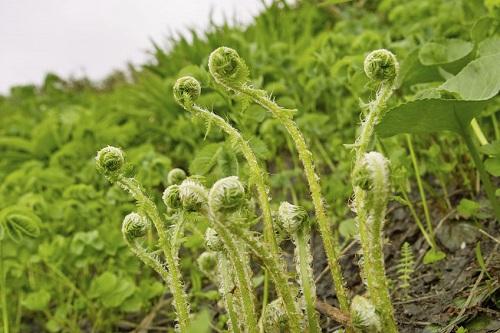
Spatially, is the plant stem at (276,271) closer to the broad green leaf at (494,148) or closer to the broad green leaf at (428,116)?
the broad green leaf at (428,116)

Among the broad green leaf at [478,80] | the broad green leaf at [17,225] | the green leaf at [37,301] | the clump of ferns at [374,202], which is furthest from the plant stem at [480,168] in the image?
the green leaf at [37,301]

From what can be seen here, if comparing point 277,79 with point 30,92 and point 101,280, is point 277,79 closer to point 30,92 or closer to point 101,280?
point 101,280

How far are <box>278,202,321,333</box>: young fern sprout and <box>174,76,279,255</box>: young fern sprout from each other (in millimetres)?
39

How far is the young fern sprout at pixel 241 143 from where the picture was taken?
133cm

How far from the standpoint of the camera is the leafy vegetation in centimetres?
126

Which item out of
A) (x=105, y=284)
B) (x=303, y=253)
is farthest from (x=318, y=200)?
(x=105, y=284)

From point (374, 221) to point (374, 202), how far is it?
50mm

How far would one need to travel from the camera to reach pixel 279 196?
282 cm

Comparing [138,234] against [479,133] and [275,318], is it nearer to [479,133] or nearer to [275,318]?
[275,318]

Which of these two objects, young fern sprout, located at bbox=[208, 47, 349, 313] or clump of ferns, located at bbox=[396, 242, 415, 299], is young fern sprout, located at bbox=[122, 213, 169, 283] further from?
clump of ferns, located at bbox=[396, 242, 415, 299]

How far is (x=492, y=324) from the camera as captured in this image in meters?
1.45

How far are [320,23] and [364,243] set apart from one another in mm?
3850

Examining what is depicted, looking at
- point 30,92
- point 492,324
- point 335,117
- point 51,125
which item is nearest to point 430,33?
point 335,117

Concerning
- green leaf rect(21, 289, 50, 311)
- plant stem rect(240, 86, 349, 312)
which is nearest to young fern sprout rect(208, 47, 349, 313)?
plant stem rect(240, 86, 349, 312)
